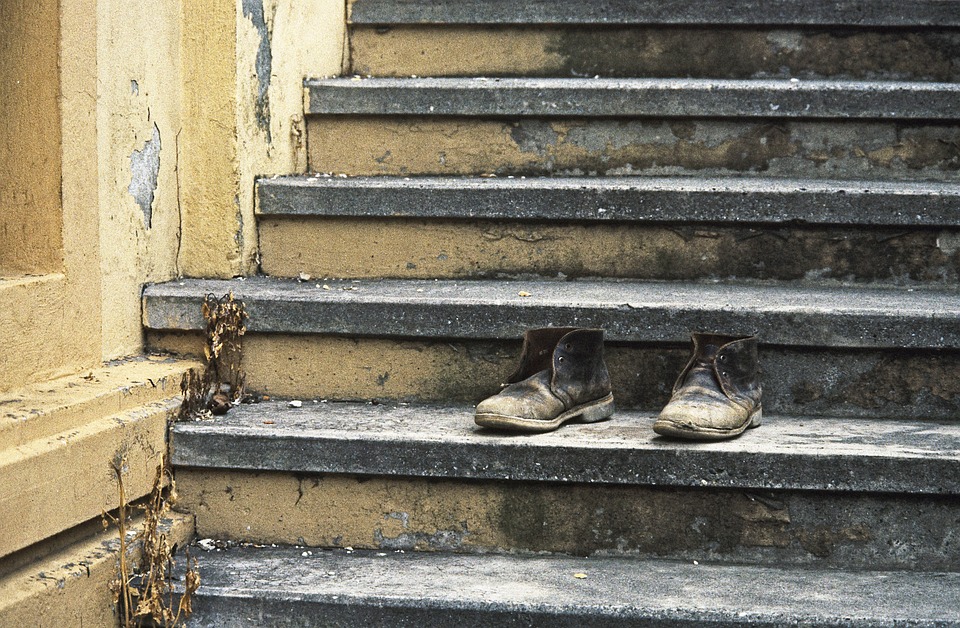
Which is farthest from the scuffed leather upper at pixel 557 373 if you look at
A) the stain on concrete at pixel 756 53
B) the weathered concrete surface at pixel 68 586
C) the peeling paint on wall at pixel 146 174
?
the stain on concrete at pixel 756 53

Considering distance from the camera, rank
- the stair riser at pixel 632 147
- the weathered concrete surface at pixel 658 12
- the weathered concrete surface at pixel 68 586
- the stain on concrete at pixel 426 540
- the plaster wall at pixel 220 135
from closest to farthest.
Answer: the weathered concrete surface at pixel 68 586 → the stain on concrete at pixel 426 540 → the plaster wall at pixel 220 135 → the stair riser at pixel 632 147 → the weathered concrete surface at pixel 658 12

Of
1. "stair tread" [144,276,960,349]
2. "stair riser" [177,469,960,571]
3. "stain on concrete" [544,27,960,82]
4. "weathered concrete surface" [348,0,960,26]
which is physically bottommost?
"stair riser" [177,469,960,571]

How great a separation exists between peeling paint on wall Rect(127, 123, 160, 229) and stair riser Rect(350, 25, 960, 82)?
1.12 meters

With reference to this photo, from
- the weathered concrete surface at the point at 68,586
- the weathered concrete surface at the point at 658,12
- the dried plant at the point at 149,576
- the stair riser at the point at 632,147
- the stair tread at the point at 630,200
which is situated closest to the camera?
the weathered concrete surface at the point at 68,586

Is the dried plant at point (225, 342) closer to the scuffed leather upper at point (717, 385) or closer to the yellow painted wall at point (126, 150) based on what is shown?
the yellow painted wall at point (126, 150)

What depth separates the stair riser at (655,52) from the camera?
11.1 feet

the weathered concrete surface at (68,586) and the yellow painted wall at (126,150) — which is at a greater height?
the yellow painted wall at (126,150)

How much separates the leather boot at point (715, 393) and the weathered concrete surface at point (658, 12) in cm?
140

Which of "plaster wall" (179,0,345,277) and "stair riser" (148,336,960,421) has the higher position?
"plaster wall" (179,0,345,277)

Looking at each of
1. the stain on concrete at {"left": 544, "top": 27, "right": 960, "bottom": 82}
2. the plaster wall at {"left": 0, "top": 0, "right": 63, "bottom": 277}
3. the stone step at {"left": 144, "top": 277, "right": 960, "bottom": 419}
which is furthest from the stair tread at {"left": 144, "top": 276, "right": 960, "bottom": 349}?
the stain on concrete at {"left": 544, "top": 27, "right": 960, "bottom": 82}

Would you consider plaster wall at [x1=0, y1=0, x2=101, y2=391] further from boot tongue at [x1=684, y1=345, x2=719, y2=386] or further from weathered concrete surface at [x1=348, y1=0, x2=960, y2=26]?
weathered concrete surface at [x1=348, y1=0, x2=960, y2=26]

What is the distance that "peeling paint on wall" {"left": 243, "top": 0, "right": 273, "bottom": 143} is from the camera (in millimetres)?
2945

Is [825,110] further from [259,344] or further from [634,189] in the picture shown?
[259,344]

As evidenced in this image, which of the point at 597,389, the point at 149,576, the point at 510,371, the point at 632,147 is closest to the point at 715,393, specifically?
the point at 597,389
